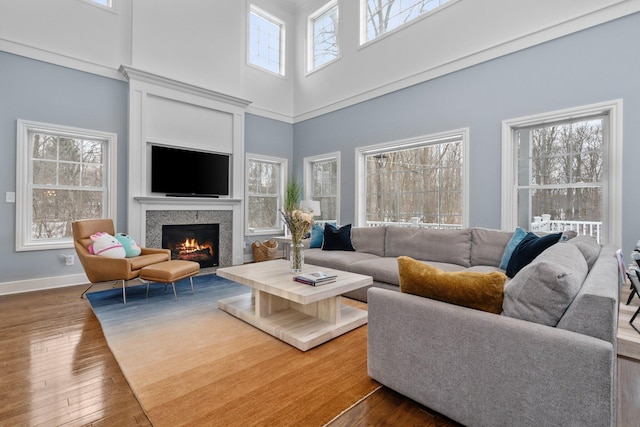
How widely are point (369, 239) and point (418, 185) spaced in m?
1.29

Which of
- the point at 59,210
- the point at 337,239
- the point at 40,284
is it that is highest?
the point at 59,210

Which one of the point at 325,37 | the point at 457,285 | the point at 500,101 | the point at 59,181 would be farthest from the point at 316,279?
the point at 325,37

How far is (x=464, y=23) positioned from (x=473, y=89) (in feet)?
3.08

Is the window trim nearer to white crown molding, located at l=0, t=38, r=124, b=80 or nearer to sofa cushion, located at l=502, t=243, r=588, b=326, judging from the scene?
white crown molding, located at l=0, t=38, r=124, b=80

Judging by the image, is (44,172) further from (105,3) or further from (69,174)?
(105,3)

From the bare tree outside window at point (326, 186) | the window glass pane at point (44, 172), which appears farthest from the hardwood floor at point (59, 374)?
the bare tree outside window at point (326, 186)

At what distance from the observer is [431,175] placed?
4703 mm

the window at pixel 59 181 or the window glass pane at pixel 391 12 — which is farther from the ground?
the window glass pane at pixel 391 12

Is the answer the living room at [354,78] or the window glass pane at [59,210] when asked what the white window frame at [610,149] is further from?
the window glass pane at [59,210]

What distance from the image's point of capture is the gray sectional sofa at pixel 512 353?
3.70 ft

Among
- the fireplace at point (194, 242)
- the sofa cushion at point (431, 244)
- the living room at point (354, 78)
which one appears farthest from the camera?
the fireplace at point (194, 242)

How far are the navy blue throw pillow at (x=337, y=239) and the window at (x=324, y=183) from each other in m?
1.28

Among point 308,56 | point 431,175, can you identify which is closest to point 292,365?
point 431,175

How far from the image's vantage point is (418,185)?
4.86 metres
